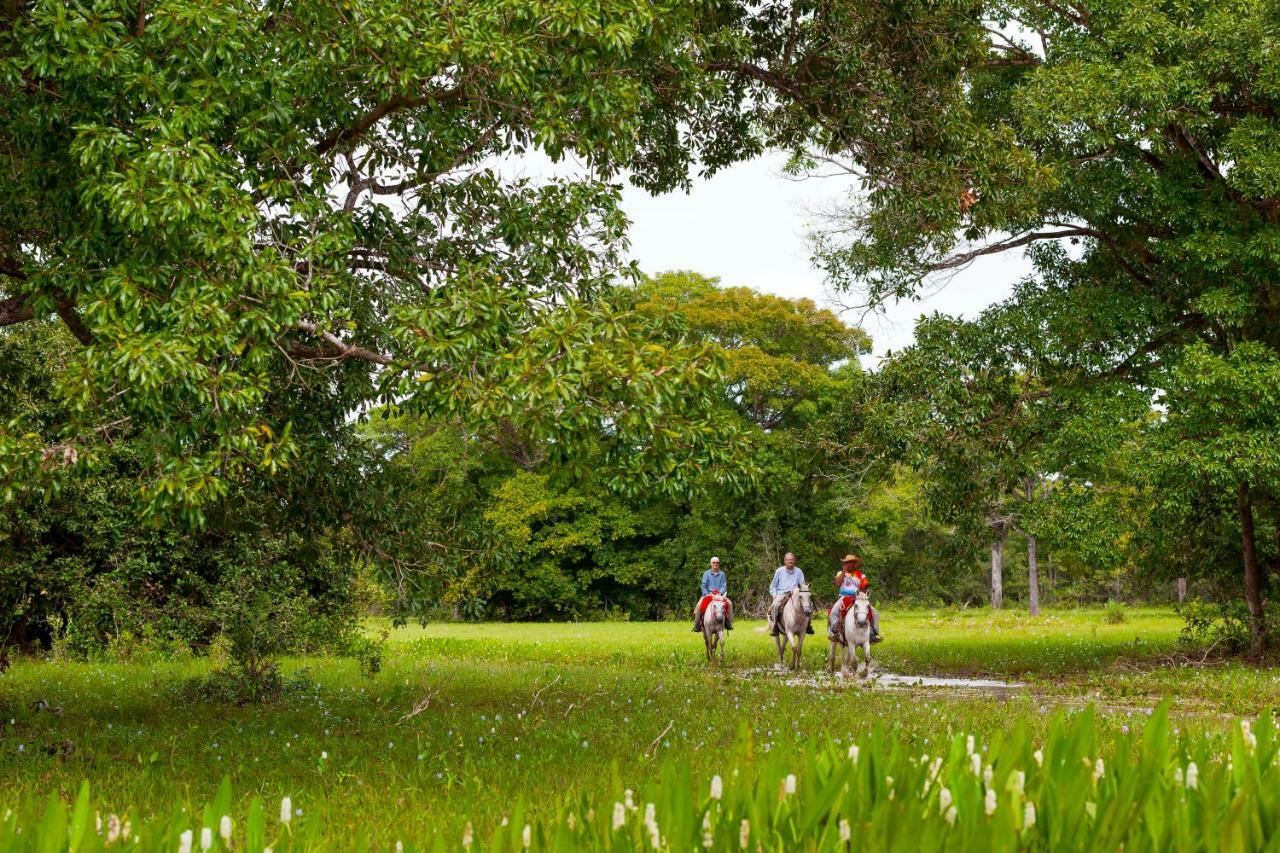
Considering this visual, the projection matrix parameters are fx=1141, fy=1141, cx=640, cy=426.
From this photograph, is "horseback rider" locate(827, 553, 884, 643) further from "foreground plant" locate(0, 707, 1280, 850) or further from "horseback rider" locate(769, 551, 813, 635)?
"foreground plant" locate(0, 707, 1280, 850)

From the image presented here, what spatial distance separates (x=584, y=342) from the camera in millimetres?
8141

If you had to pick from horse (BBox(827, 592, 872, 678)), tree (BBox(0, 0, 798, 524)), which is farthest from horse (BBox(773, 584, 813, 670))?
tree (BBox(0, 0, 798, 524))

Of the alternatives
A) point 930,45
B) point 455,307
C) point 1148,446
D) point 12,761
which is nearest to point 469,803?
point 455,307

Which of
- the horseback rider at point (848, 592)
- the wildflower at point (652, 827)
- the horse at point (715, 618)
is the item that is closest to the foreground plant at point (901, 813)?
the wildflower at point (652, 827)

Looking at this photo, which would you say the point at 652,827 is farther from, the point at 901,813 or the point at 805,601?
the point at 805,601

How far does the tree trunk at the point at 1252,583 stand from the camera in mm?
21422

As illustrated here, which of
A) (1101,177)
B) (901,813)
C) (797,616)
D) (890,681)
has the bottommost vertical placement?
(890,681)

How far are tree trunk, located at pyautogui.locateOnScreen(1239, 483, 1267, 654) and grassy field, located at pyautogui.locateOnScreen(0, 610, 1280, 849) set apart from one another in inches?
44.4

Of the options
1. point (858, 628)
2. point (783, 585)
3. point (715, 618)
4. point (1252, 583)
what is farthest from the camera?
point (715, 618)

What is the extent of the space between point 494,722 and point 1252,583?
16548 millimetres

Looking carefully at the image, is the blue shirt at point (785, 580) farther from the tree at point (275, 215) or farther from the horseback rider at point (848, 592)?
the tree at point (275, 215)

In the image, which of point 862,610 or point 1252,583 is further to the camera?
point 1252,583

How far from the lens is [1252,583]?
21891 millimetres

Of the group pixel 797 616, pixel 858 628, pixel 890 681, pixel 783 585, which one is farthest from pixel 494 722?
pixel 783 585
